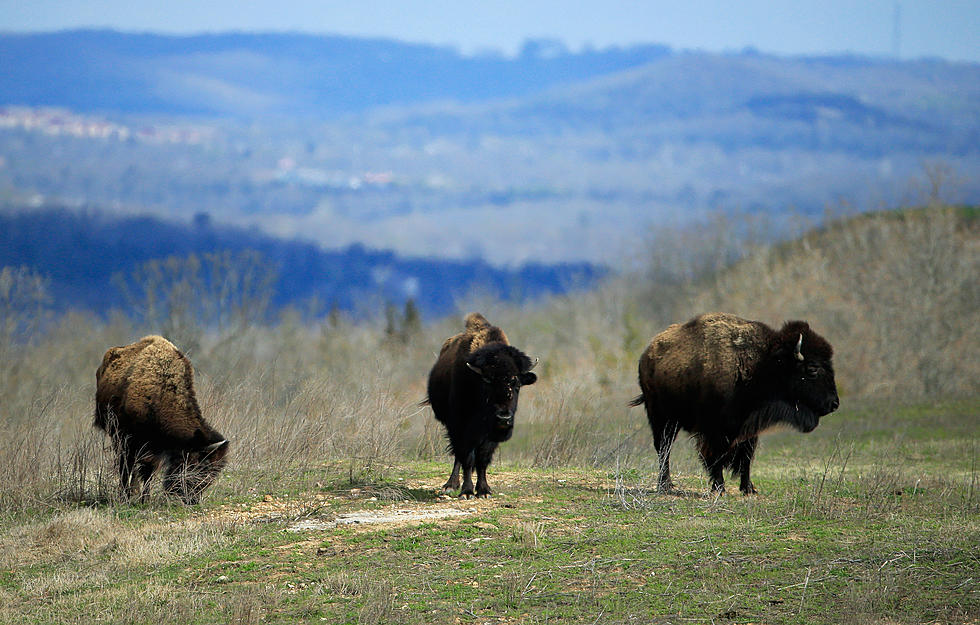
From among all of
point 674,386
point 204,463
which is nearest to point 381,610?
point 204,463

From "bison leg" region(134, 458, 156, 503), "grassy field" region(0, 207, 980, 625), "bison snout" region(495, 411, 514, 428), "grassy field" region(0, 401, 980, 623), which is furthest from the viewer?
"bison leg" region(134, 458, 156, 503)

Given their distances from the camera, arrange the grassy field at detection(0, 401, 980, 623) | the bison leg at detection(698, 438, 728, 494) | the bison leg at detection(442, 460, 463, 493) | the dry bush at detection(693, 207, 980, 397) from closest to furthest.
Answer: the grassy field at detection(0, 401, 980, 623) → the bison leg at detection(442, 460, 463, 493) → the bison leg at detection(698, 438, 728, 494) → the dry bush at detection(693, 207, 980, 397)

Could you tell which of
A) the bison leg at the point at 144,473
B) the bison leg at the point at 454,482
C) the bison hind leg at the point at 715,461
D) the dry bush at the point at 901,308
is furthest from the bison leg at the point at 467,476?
the dry bush at the point at 901,308

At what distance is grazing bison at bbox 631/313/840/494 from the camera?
14.5 metres

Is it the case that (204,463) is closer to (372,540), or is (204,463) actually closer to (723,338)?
(372,540)

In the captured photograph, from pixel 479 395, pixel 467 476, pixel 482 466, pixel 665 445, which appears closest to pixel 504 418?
pixel 479 395

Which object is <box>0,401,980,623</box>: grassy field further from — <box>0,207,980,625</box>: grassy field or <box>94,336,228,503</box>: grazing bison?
<box>94,336,228,503</box>: grazing bison

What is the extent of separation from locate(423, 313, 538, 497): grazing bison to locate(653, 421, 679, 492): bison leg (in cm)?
223

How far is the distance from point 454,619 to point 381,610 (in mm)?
620

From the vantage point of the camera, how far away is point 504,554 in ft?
35.4

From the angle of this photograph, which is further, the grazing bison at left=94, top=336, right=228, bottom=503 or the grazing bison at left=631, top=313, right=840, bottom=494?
the grazing bison at left=631, top=313, right=840, bottom=494

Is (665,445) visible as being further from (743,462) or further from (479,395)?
(479,395)

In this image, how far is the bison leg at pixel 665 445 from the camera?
47.5ft

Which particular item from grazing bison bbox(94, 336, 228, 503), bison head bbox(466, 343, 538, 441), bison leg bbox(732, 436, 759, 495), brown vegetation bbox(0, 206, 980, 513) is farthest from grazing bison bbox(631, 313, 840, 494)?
grazing bison bbox(94, 336, 228, 503)
